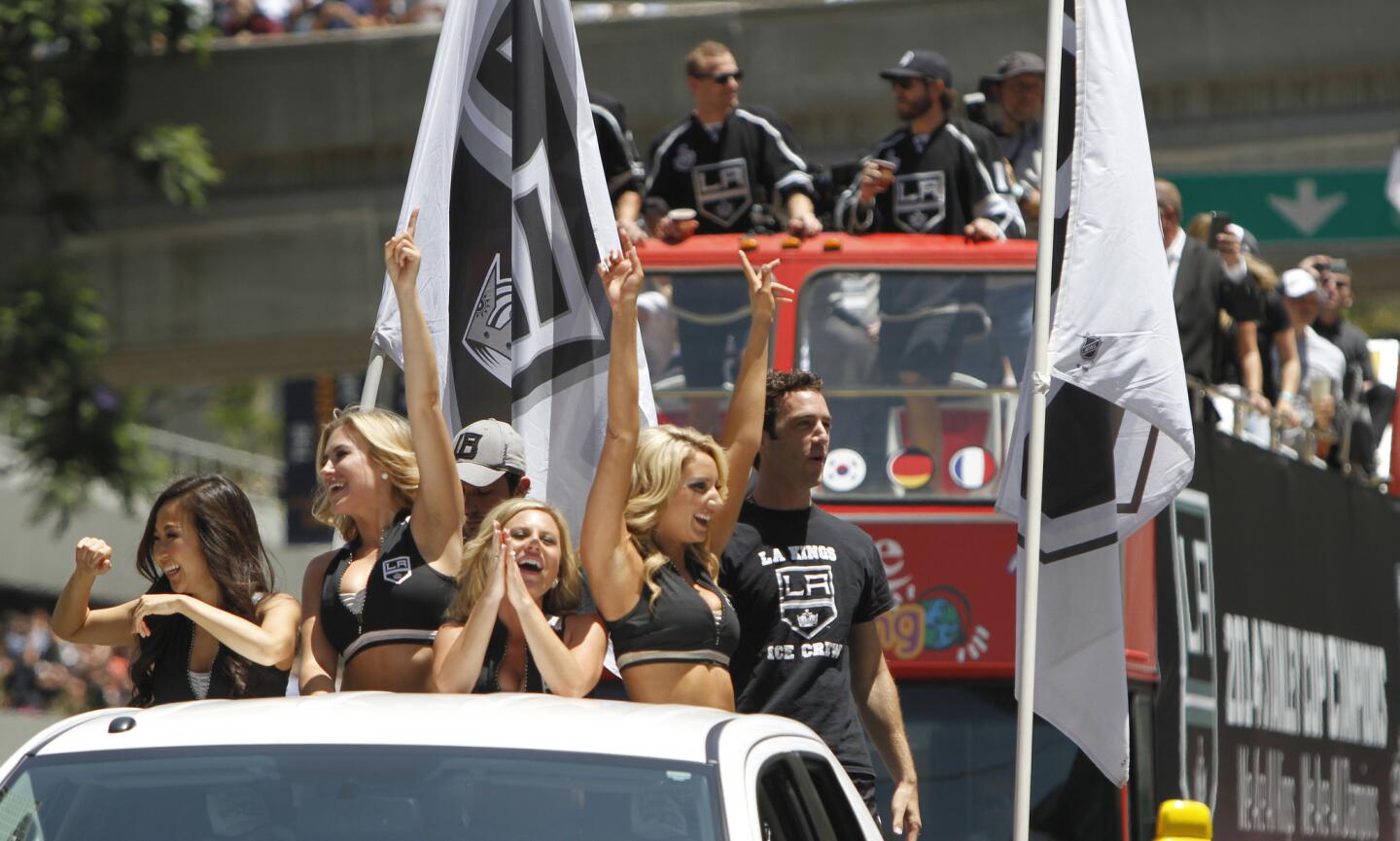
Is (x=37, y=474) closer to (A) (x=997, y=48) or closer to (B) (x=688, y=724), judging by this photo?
(A) (x=997, y=48)

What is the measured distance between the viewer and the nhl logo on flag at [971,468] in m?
8.55

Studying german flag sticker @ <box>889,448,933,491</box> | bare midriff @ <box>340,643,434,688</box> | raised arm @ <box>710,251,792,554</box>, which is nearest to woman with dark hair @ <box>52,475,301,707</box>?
bare midriff @ <box>340,643,434,688</box>

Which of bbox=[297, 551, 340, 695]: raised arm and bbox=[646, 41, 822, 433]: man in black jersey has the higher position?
bbox=[646, 41, 822, 433]: man in black jersey

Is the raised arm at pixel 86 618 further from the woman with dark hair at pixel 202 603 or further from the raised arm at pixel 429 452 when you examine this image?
the raised arm at pixel 429 452

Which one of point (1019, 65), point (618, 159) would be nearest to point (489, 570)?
point (618, 159)

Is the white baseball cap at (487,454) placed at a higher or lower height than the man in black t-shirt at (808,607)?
higher

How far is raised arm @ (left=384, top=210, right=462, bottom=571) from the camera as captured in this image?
5578 mm

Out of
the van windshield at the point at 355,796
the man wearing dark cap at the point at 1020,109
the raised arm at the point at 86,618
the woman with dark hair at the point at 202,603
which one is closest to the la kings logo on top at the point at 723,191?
the man wearing dark cap at the point at 1020,109

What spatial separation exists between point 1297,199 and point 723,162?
28.7ft

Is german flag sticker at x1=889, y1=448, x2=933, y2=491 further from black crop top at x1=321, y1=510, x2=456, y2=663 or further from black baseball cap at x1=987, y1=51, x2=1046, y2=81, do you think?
black crop top at x1=321, y1=510, x2=456, y2=663

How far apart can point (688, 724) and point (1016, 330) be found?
4.70m

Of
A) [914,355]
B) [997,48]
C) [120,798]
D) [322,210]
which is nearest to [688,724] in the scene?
[120,798]

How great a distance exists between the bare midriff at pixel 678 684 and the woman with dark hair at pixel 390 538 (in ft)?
1.64

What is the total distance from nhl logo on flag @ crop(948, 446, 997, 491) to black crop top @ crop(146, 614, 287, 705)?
11.5ft
